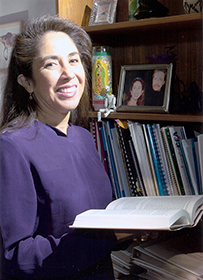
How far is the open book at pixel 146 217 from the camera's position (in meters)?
0.66

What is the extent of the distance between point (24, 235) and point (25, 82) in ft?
1.47

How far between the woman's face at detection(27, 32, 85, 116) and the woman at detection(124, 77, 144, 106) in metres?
0.36

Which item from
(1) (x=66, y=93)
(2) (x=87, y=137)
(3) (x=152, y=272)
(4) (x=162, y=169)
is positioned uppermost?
(1) (x=66, y=93)

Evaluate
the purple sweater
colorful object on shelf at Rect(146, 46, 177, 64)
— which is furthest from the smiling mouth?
colorful object on shelf at Rect(146, 46, 177, 64)

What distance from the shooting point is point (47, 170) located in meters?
0.84

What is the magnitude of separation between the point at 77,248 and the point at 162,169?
1.61 feet

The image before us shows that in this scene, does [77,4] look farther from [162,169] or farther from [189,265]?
[189,265]

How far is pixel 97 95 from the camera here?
130 centimetres

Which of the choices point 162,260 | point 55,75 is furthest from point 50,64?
point 162,260

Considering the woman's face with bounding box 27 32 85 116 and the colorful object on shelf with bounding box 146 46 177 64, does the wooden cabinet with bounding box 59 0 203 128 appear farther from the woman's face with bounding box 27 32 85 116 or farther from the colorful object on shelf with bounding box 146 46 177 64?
the woman's face with bounding box 27 32 85 116

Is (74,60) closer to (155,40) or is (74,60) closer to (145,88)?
(145,88)

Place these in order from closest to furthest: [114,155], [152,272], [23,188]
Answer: [23,188] → [152,272] → [114,155]

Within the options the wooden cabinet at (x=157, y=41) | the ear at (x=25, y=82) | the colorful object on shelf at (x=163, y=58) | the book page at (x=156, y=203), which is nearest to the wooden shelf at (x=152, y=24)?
the wooden cabinet at (x=157, y=41)

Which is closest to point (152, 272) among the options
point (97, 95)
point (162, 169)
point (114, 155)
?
point (162, 169)
